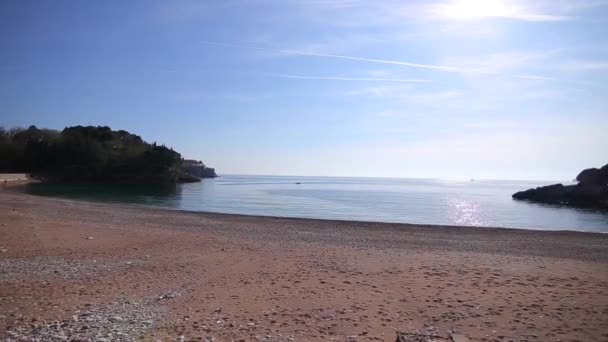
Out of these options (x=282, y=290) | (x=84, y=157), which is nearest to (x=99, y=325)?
(x=282, y=290)

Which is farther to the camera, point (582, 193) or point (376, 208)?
point (582, 193)

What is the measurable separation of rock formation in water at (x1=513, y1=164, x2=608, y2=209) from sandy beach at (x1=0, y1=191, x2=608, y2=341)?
160ft

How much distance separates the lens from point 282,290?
9.20 meters

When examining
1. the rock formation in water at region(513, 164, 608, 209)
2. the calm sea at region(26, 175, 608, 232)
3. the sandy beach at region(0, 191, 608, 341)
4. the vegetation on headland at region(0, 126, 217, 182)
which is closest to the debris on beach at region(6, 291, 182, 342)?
the sandy beach at region(0, 191, 608, 341)

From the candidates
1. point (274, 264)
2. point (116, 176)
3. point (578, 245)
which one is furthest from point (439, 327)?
point (116, 176)

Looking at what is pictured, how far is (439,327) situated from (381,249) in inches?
357

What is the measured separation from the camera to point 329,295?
29.2ft

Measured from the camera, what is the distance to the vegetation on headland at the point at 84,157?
325 ft

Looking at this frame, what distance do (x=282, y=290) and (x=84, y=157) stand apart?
357 feet

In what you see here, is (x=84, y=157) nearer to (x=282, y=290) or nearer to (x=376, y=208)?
(x=376, y=208)

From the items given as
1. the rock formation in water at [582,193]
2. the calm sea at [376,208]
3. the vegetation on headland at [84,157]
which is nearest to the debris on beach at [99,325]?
the calm sea at [376,208]

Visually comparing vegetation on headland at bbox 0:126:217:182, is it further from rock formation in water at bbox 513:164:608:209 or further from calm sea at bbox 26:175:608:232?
rock formation in water at bbox 513:164:608:209

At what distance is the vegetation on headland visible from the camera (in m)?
99.1

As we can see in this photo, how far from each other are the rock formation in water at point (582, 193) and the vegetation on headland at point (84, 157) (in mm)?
88635
